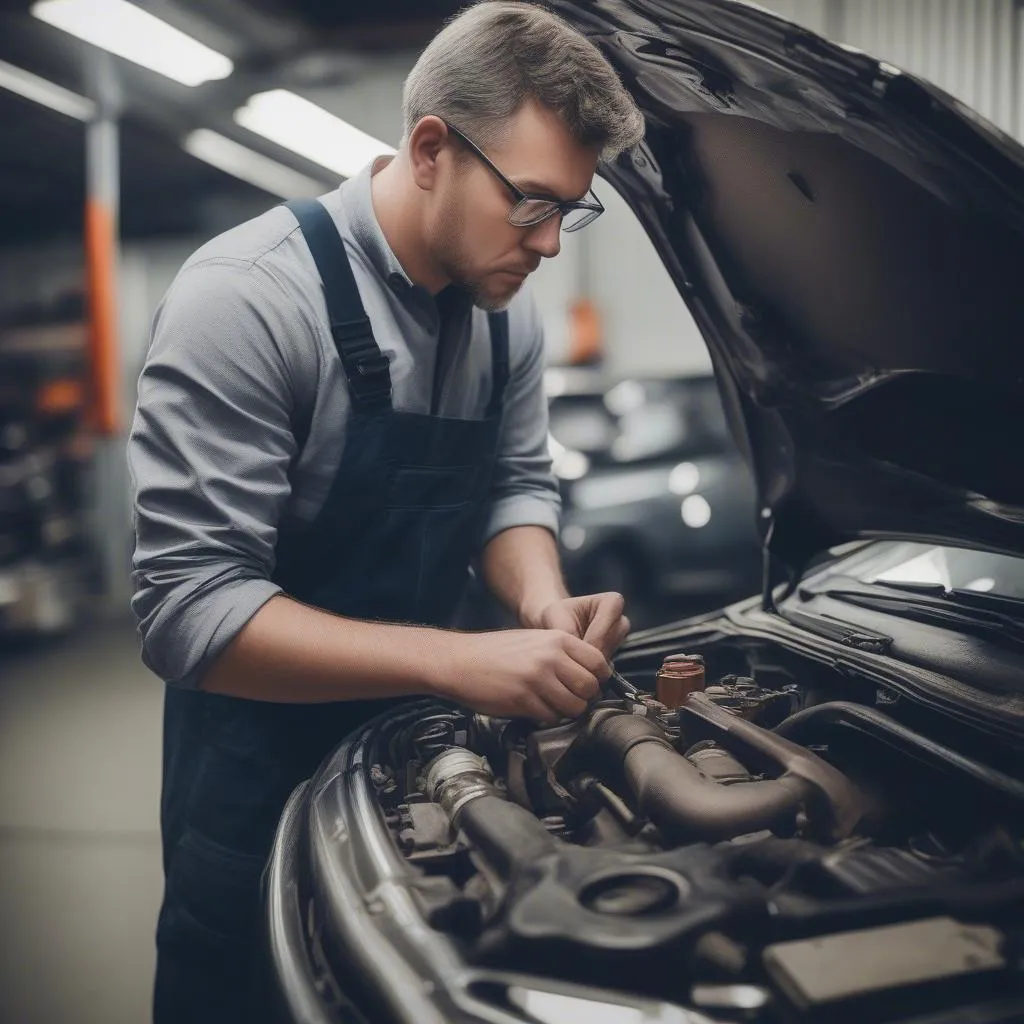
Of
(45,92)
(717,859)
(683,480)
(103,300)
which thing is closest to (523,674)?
(717,859)

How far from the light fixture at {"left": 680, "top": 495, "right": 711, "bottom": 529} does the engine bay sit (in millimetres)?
2768

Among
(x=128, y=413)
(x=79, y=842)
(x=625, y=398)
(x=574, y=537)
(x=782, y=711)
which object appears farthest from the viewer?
(x=128, y=413)

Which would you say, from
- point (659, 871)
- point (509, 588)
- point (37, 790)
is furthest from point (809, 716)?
point (37, 790)

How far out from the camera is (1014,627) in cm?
104

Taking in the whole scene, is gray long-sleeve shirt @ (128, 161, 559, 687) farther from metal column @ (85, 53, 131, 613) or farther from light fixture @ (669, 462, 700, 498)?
light fixture @ (669, 462, 700, 498)

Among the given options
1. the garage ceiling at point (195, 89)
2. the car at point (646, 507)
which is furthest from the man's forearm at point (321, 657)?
the car at point (646, 507)

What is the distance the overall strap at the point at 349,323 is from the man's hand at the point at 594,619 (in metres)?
0.30

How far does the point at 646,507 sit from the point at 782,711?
2699 millimetres

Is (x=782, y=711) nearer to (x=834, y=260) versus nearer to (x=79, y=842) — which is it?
(x=834, y=260)

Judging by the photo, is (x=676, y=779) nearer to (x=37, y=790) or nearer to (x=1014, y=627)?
(x=1014, y=627)

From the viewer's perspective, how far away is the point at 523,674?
0.93 m

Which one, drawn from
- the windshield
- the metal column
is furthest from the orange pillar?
the windshield

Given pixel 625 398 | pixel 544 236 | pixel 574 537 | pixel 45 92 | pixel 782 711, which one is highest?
pixel 45 92

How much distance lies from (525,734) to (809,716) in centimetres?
28
